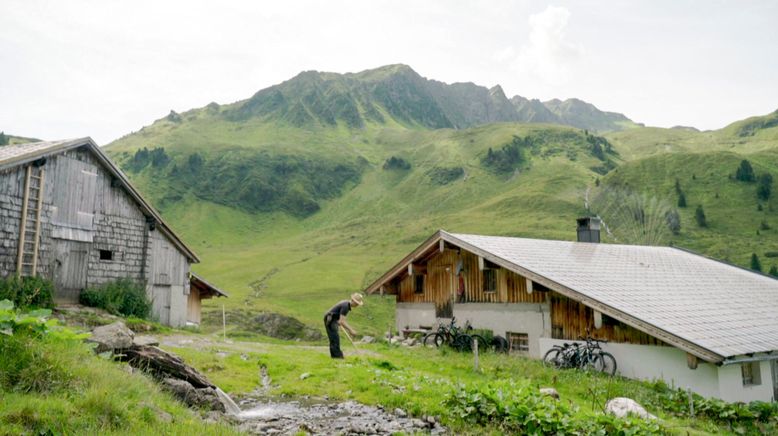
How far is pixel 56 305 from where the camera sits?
22750mm

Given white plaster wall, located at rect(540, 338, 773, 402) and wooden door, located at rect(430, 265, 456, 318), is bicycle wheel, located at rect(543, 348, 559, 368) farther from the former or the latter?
wooden door, located at rect(430, 265, 456, 318)

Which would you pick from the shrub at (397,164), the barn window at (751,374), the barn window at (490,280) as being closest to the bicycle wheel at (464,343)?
the barn window at (490,280)

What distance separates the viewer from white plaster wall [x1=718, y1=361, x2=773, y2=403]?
15.8 m

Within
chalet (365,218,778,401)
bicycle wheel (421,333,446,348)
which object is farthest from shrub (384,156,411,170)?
bicycle wheel (421,333,446,348)

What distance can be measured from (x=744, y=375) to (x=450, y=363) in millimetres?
10113

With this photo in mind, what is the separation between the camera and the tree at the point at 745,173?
109 m

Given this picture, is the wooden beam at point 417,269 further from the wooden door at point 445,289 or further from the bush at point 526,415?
the bush at point 526,415

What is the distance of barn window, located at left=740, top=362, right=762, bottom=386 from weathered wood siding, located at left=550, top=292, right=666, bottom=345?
360cm

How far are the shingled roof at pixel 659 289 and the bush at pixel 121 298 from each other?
12.4 m

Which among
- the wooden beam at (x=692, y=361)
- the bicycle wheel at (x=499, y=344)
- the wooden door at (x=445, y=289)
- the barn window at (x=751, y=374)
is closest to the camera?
the wooden beam at (x=692, y=361)

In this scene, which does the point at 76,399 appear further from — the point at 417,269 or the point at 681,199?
the point at 681,199

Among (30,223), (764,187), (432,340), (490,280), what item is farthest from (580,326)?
(764,187)

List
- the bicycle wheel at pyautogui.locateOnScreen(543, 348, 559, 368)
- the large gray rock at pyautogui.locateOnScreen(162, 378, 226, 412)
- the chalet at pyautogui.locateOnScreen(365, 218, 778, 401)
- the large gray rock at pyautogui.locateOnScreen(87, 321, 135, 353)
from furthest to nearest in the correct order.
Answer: the bicycle wheel at pyautogui.locateOnScreen(543, 348, 559, 368), the chalet at pyautogui.locateOnScreen(365, 218, 778, 401), the large gray rock at pyautogui.locateOnScreen(87, 321, 135, 353), the large gray rock at pyautogui.locateOnScreen(162, 378, 226, 412)

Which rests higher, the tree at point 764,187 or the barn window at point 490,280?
the tree at point 764,187
